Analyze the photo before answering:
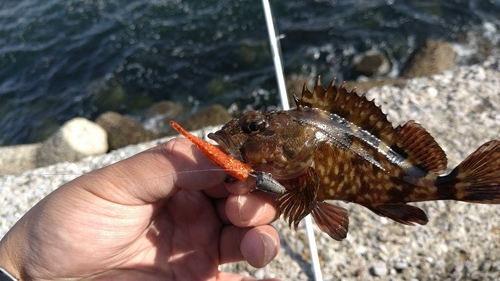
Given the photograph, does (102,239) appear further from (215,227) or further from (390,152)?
(390,152)

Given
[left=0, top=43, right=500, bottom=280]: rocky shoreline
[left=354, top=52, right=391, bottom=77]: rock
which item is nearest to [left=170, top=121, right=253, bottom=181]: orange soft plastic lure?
[left=0, top=43, right=500, bottom=280]: rocky shoreline

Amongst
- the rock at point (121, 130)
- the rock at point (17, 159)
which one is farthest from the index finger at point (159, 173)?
the rock at point (121, 130)

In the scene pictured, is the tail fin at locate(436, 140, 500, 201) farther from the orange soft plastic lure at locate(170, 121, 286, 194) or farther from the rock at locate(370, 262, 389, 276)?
the rock at locate(370, 262, 389, 276)


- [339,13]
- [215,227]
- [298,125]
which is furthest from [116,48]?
[298,125]

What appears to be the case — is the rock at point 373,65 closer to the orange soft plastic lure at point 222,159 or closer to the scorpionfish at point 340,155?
the scorpionfish at point 340,155

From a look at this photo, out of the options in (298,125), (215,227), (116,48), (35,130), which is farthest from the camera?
(116,48)

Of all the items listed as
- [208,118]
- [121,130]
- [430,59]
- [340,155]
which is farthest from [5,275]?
[430,59]

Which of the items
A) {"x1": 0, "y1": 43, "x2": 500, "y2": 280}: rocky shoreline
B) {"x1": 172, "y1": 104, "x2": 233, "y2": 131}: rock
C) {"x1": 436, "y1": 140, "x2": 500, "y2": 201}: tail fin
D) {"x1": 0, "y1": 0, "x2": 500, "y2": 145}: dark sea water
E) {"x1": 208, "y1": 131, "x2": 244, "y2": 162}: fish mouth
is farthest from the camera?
{"x1": 0, "y1": 0, "x2": 500, "y2": 145}: dark sea water

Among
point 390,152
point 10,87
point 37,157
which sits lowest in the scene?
point 10,87

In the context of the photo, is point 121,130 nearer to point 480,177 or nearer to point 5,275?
point 5,275
